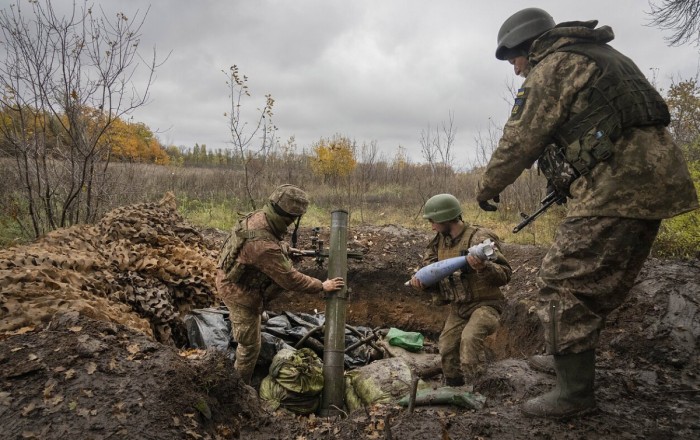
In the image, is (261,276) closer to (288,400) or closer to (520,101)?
(288,400)

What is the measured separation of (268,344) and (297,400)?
87 centimetres

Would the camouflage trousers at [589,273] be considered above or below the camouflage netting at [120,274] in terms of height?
above

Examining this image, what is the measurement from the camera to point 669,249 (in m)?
6.43

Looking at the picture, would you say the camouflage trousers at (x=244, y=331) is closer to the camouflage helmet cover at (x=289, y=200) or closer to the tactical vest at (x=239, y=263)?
the tactical vest at (x=239, y=263)

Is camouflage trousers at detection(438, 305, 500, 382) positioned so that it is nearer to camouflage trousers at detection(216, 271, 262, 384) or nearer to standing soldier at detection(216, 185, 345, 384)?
standing soldier at detection(216, 185, 345, 384)

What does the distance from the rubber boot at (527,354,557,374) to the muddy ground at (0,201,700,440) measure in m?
0.08

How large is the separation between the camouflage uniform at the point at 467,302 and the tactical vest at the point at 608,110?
1.58 metres

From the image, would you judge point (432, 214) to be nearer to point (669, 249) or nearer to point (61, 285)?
point (61, 285)

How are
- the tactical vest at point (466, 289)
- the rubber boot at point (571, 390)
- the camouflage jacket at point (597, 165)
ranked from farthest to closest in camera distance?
the tactical vest at point (466, 289) < the rubber boot at point (571, 390) < the camouflage jacket at point (597, 165)

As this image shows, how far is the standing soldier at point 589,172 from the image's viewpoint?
257 centimetres

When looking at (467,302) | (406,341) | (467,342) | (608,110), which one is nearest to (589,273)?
(608,110)

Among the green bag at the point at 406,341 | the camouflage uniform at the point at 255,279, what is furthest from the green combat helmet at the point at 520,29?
the green bag at the point at 406,341

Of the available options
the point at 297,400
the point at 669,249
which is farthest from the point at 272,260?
the point at 669,249

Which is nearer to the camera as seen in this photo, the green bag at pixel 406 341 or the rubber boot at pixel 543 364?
the rubber boot at pixel 543 364
